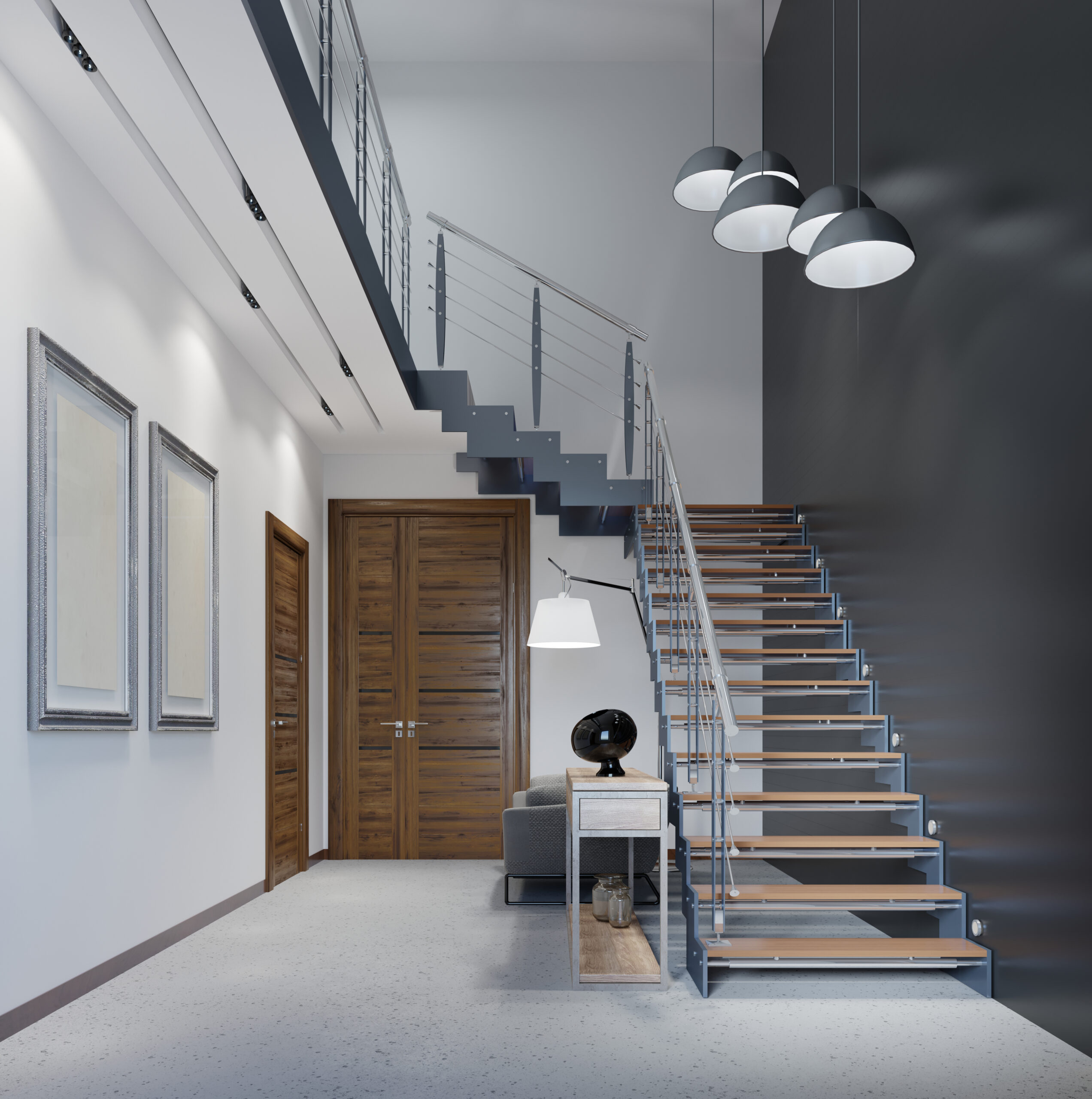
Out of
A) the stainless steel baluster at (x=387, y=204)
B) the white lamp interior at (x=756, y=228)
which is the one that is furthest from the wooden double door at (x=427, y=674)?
the white lamp interior at (x=756, y=228)

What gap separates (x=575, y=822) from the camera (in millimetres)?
4094

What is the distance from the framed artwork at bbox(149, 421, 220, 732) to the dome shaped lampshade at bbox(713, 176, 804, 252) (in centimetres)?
266

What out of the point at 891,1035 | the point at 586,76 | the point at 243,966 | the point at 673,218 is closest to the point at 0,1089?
the point at 243,966

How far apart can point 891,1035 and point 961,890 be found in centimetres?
102

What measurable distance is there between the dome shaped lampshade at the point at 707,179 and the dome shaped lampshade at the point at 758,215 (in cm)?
48

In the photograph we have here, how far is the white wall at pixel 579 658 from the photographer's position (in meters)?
8.05

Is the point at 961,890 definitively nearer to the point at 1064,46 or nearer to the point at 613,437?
the point at 1064,46

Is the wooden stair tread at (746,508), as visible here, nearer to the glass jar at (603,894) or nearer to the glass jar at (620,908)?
the glass jar at (603,894)

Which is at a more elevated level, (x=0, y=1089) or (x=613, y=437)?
(x=613, y=437)

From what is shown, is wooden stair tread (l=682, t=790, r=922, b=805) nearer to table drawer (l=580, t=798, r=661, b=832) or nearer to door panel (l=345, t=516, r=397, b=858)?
table drawer (l=580, t=798, r=661, b=832)

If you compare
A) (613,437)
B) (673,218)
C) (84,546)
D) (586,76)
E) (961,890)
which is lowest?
(961,890)

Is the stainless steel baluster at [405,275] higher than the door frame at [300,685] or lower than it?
higher

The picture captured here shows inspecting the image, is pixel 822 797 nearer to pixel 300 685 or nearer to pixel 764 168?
pixel 764 168

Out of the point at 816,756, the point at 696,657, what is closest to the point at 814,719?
the point at 816,756
